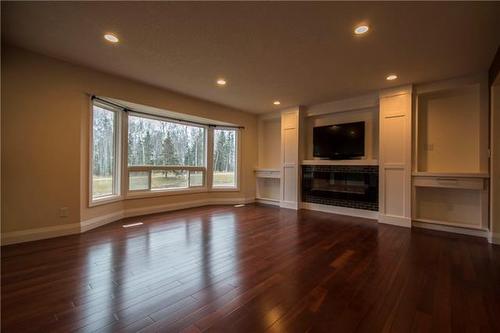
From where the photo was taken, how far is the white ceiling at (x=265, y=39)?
2109 mm

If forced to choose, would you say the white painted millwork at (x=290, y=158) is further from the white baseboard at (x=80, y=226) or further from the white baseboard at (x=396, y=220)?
the white baseboard at (x=80, y=226)

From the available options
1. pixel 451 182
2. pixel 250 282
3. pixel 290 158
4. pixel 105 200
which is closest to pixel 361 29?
pixel 250 282

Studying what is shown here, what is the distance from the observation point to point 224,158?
6.18 m

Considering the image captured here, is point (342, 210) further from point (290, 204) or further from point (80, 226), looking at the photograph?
point (80, 226)

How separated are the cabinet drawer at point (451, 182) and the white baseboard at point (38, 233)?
5691mm

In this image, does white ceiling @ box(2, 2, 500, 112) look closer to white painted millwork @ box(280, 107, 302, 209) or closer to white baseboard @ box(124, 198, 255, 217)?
white painted millwork @ box(280, 107, 302, 209)

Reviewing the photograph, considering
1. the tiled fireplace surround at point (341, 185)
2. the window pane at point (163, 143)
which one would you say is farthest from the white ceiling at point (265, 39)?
the tiled fireplace surround at point (341, 185)

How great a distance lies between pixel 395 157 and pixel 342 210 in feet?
5.11

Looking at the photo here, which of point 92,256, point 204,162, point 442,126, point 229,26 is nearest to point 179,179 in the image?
point 204,162

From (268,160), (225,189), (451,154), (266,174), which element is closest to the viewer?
Answer: (451,154)

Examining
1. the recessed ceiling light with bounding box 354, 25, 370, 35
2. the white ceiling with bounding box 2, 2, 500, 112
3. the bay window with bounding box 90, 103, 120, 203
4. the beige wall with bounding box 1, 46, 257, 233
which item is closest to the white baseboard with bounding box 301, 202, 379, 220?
the white ceiling with bounding box 2, 2, 500, 112

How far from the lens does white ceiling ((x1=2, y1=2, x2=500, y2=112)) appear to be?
2.11 meters

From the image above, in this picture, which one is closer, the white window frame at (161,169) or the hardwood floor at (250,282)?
the hardwood floor at (250,282)

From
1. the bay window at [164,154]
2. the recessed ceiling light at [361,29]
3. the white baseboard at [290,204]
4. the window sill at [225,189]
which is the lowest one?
the white baseboard at [290,204]
